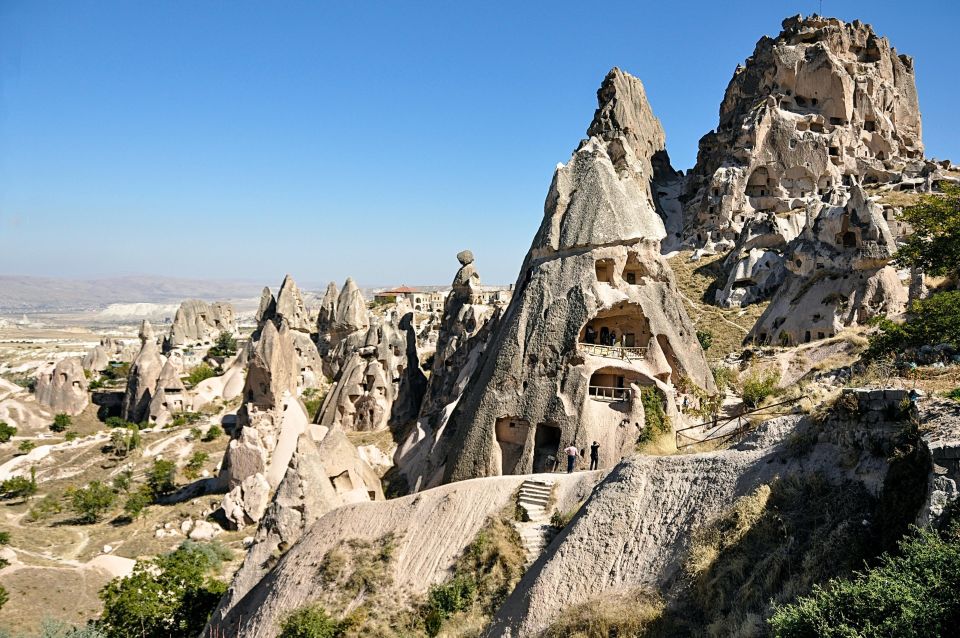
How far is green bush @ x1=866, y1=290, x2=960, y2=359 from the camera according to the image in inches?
457

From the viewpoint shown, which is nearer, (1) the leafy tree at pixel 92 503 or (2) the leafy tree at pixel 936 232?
(2) the leafy tree at pixel 936 232

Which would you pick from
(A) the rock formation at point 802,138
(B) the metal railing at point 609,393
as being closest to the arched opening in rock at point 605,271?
(B) the metal railing at point 609,393

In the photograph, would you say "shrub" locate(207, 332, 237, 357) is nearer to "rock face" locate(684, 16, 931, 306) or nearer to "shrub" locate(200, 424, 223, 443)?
"shrub" locate(200, 424, 223, 443)

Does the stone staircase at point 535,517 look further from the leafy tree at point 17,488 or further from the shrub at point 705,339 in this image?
the leafy tree at point 17,488

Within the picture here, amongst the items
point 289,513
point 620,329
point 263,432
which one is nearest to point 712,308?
point 620,329

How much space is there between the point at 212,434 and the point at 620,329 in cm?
2300

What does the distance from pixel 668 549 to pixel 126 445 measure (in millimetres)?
31450

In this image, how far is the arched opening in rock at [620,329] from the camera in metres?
18.8

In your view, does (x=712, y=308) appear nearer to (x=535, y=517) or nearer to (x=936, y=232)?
(x=936, y=232)

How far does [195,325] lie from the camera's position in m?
57.6

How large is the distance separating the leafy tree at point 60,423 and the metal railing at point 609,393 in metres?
33.0

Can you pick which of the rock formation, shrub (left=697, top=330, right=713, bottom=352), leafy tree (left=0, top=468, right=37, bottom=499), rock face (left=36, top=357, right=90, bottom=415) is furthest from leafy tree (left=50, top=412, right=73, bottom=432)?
the rock formation

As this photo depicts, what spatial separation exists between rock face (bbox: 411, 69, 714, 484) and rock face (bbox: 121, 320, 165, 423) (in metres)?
26.3

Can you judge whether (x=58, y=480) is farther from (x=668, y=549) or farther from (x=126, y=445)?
(x=668, y=549)
